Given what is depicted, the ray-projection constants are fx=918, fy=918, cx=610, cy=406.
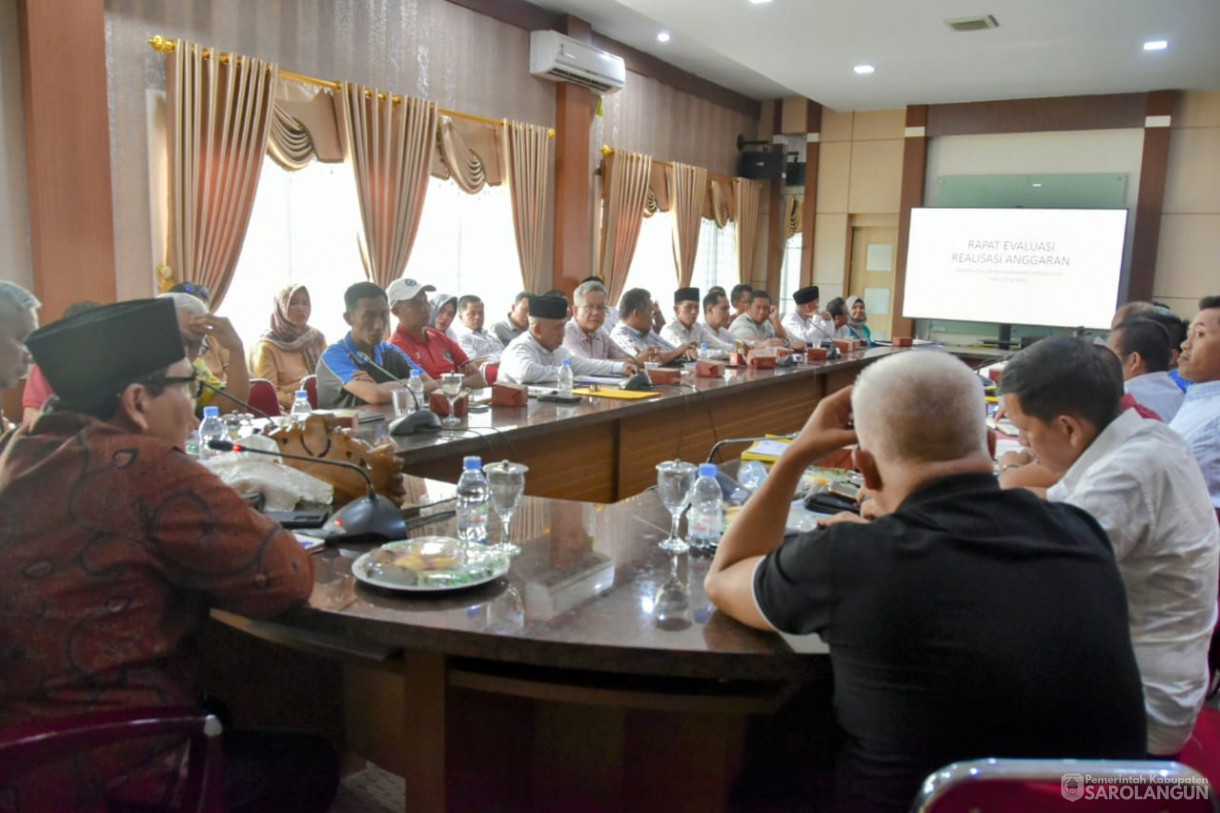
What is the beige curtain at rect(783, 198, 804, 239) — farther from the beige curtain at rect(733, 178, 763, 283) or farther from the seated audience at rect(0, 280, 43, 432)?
the seated audience at rect(0, 280, 43, 432)

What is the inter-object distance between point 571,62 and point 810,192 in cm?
409

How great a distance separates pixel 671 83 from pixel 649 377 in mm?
5212

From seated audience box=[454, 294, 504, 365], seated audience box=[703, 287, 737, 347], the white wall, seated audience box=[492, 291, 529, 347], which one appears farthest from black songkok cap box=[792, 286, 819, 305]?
Result: the white wall

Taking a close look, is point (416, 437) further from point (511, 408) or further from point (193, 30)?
point (193, 30)

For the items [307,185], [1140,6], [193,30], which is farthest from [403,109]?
[1140,6]

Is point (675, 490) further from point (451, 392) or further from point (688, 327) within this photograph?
point (688, 327)

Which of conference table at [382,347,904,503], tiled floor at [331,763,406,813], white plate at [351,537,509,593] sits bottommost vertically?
tiled floor at [331,763,406,813]

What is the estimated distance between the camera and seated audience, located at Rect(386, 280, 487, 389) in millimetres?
4383

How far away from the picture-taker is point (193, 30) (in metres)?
4.75

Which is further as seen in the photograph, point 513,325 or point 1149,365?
point 513,325

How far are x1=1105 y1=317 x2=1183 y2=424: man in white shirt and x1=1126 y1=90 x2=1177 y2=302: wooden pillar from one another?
6.67 m

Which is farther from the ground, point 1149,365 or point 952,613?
point 1149,365

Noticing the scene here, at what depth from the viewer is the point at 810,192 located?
10273mm

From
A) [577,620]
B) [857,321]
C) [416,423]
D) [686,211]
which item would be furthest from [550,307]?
[857,321]
